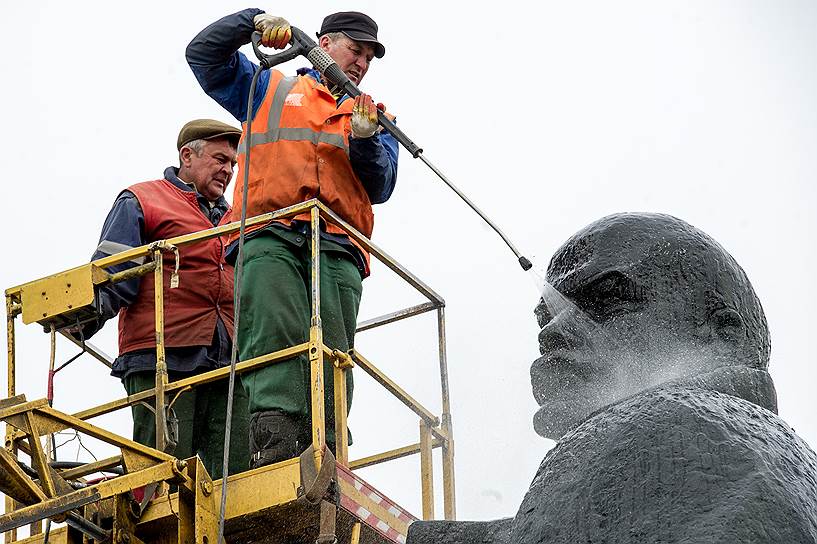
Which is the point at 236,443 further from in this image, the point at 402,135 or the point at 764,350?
the point at 764,350

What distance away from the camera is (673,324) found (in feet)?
12.4

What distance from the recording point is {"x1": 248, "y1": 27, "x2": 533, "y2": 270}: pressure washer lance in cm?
697

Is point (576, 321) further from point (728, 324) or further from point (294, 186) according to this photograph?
point (294, 186)

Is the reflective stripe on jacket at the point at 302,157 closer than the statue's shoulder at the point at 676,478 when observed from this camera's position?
No

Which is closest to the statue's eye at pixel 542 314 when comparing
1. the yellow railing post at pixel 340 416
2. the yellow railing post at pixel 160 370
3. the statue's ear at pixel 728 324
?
the statue's ear at pixel 728 324

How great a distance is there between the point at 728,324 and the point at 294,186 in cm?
342

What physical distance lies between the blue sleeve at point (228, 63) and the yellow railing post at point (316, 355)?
0.95 metres

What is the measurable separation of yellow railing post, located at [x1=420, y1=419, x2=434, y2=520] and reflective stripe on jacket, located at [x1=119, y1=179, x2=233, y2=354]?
43.1 inches

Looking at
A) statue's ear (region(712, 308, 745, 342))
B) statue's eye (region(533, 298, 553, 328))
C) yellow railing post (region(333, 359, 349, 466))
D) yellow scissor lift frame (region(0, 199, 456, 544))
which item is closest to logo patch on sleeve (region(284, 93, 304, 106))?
yellow scissor lift frame (region(0, 199, 456, 544))

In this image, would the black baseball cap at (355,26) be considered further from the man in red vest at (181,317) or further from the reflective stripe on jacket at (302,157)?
the man in red vest at (181,317)

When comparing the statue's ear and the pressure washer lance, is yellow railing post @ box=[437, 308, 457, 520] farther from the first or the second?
the statue's ear

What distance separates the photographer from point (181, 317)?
7312mm

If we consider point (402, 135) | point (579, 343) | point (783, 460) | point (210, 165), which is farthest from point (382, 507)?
point (783, 460)

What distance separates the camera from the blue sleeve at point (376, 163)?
6930 mm
